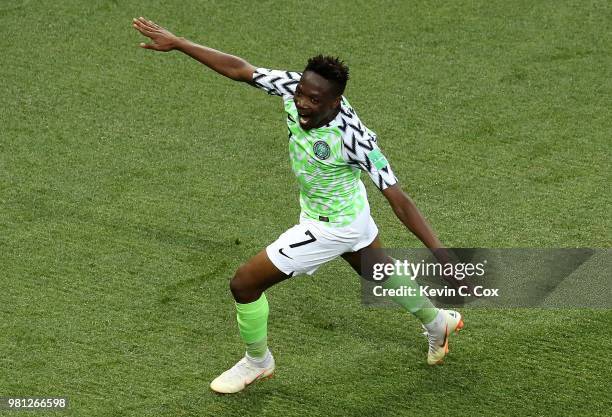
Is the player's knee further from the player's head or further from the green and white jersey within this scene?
the player's head

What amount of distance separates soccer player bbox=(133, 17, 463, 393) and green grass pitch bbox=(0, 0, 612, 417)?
0.95ft

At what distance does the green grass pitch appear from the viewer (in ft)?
22.6

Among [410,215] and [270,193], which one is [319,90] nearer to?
[410,215]

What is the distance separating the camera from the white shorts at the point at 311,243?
651cm

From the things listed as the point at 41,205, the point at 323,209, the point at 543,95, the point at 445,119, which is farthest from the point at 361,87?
the point at 323,209

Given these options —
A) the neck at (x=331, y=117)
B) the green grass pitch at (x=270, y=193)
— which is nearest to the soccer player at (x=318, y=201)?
the neck at (x=331, y=117)

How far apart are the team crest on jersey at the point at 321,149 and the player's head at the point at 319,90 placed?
0.35 feet

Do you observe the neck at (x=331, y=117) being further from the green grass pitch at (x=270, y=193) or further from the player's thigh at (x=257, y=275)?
the green grass pitch at (x=270, y=193)

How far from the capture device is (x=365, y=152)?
20.4 ft

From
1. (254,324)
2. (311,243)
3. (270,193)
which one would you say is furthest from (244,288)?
(270,193)

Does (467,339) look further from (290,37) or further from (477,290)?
(290,37)

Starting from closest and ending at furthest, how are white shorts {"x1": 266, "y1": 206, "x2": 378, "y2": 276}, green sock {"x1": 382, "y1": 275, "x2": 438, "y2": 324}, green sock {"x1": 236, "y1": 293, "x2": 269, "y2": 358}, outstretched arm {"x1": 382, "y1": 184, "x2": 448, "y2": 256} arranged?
outstretched arm {"x1": 382, "y1": 184, "x2": 448, "y2": 256} < white shorts {"x1": 266, "y1": 206, "x2": 378, "y2": 276} < green sock {"x1": 236, "y1": 293, "x2": 269, "y2": 358} < green sock {"x1": 382, "y1": 275, "x2": 438, "y2": 324}

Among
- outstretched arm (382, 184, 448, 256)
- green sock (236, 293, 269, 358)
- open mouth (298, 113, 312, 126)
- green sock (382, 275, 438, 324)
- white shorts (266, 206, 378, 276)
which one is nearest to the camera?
outstretched arm (382, 184, 448, 256)

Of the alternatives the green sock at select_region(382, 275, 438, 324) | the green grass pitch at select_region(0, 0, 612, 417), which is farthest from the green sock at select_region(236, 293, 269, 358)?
the green sock at select_region(382, 275, 438, 324)
